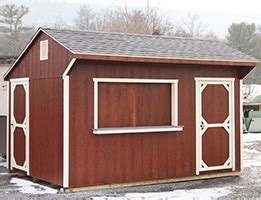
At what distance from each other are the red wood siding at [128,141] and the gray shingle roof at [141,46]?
214mm

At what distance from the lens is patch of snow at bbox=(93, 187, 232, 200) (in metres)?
7.39

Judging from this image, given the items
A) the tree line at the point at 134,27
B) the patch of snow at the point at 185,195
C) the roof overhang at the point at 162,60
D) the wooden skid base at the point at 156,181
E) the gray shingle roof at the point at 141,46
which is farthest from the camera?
the tree line at the point at 134,27

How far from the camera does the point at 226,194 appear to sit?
303 inches

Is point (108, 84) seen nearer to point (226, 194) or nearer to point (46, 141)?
point (46, 141)

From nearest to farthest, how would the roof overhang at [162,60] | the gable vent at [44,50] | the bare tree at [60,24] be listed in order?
the roof overhang at [162,60]
the gable vent at [44,50]
the bare tree at [60,24]

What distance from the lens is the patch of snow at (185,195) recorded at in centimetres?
739

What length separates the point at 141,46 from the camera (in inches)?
349

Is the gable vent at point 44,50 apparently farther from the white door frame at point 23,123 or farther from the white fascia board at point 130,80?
the white fascia board at point 130,80

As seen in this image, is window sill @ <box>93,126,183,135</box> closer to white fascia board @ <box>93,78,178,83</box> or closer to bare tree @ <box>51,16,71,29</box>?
white fascia board @ <box>93,78,178,83</box>

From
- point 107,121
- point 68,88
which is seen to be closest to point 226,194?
point 107,121

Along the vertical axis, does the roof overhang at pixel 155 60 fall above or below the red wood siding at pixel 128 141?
above

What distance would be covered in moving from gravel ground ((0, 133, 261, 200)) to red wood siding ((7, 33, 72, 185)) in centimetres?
33

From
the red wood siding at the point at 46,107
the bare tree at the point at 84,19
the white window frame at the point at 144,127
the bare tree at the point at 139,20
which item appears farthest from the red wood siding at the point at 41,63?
the bare tree at the point at 84,19

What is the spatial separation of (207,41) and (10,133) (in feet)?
14.8
